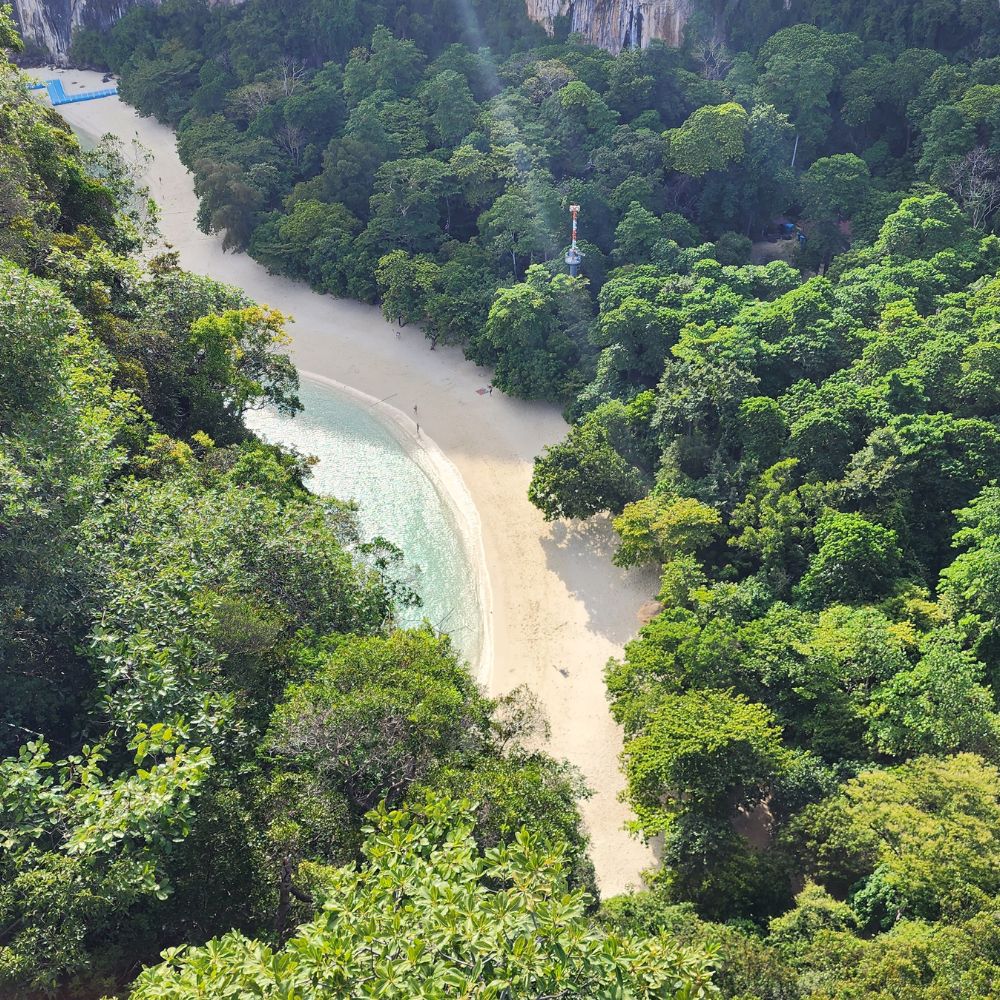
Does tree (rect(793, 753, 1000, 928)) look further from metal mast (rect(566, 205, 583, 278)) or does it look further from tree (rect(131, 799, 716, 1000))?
metal mast (rect(566, 205, 583, 278))

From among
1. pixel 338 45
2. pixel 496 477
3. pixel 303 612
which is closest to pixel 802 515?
pixel 496 477

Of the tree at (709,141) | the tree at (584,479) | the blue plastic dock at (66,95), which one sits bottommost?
the blue plastic dock at (66,95)

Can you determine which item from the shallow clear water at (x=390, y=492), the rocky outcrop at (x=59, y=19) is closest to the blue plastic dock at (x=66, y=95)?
the rocky outcrop at (x=59, y=19)

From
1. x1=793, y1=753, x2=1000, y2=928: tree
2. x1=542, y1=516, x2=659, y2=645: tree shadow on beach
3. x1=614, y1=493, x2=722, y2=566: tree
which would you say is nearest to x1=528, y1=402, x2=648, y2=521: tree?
x1=542, y1=516, x2=659, y2=645: tree shadow on beach

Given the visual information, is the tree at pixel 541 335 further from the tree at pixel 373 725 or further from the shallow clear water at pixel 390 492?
the tree at pixel 373 725

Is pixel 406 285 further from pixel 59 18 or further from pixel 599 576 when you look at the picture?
pixel 59 18

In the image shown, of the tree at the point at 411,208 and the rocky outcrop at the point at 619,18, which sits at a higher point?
the rocky outcrop at the point at 619,18

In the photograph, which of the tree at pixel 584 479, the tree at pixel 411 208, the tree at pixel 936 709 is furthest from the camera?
the tree at pixel 411 208
